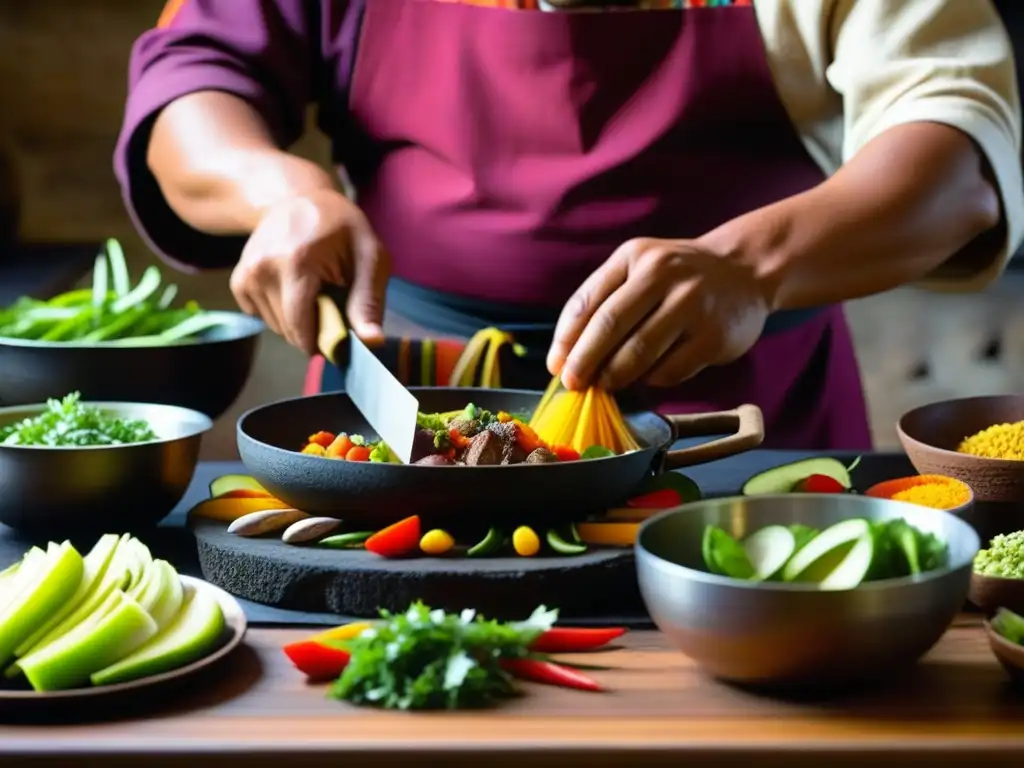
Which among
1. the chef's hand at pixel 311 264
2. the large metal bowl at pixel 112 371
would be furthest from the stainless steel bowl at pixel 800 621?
the large metal bowl at pixel 112 371

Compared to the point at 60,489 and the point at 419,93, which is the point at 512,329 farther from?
the point at 60,489

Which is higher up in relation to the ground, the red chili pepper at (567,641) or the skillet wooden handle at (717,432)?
the skillet wooden handle at (717,432)

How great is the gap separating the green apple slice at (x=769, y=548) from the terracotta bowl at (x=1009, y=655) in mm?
161

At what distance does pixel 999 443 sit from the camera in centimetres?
147

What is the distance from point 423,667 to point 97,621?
246mm

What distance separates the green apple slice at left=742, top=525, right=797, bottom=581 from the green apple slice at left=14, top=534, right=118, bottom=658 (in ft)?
1.70

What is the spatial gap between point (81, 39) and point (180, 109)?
187cm

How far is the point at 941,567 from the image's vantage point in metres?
1.08

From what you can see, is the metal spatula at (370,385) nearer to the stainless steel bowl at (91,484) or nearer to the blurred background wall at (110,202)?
the stainless steel bowl at (91,484)

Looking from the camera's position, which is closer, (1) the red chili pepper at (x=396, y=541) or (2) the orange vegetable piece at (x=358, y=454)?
(1) the red chili pepper at (x=396, y=541)

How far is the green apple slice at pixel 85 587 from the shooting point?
1.05 meters

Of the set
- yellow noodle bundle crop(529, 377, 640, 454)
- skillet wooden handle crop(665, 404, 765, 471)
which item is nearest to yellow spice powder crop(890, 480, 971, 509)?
skillet wooden handle crop(665, 404, 765, 471)

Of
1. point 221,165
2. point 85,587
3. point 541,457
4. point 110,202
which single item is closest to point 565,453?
point 541,457

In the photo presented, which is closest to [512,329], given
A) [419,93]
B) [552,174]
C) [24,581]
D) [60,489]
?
[552,174]
